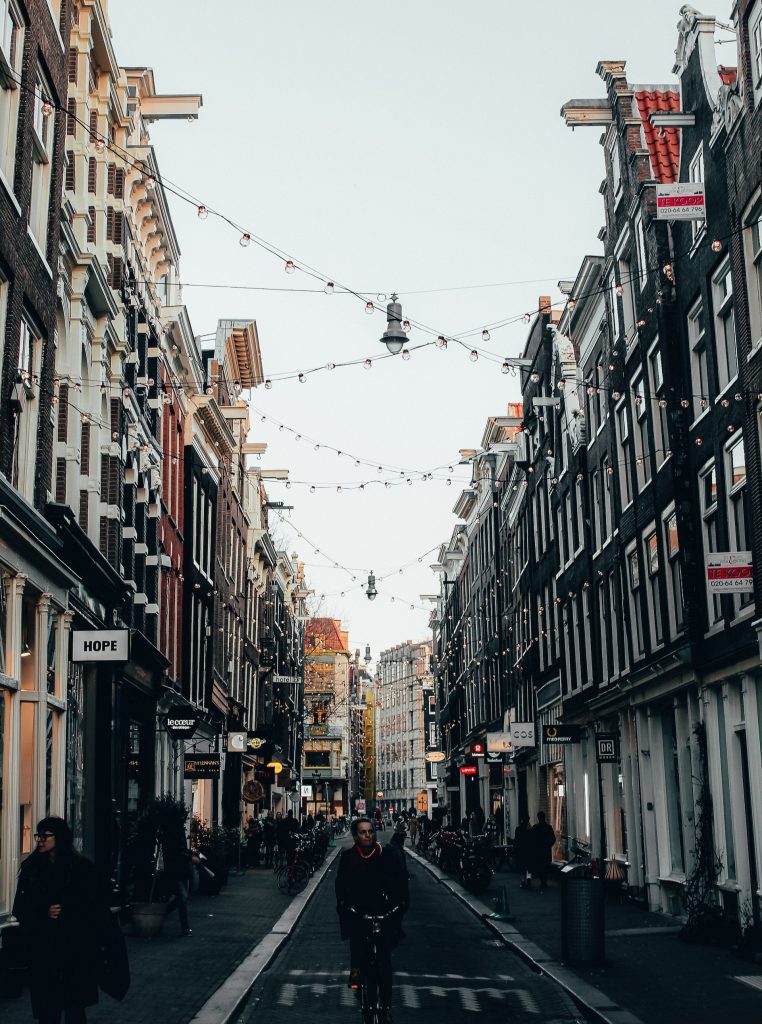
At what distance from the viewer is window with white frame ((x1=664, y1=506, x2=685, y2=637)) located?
24.7 metres

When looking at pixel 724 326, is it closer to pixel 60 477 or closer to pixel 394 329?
pixel 394 329

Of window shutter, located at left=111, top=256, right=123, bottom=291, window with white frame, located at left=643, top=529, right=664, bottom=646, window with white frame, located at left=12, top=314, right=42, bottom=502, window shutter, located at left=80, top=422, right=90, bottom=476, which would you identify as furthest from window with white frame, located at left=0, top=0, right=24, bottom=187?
window with white frame, located at left=643, top=529, right=664, bottom=646

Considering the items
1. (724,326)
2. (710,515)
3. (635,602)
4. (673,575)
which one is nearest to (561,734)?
(635,602)

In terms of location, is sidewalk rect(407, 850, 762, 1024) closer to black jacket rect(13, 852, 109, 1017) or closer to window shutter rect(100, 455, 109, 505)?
black jacket rect(13, 852, 109, 1017)

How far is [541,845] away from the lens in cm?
3256

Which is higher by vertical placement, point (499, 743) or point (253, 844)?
point (499, 743)

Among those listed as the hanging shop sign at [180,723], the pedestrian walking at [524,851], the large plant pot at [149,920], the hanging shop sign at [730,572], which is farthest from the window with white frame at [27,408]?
the pedestrian walking at [524,851]

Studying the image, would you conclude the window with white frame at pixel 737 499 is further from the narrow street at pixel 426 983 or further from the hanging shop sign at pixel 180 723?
the hanging shop sign at pixel 180 723

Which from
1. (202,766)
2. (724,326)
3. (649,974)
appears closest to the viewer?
(649,974)

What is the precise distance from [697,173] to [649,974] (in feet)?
45.7

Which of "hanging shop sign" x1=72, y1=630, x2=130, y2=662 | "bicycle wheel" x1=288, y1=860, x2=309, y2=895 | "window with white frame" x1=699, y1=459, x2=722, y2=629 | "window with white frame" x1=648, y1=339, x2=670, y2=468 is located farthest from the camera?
"bicycle wheel" x1=288, y1=860, x2=309, y2=895

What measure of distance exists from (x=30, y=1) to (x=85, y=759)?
494 inches

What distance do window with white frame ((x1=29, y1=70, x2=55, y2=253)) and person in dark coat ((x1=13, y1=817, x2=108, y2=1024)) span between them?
36.4 feet

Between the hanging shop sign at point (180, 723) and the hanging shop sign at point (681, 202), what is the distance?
16424 mm
